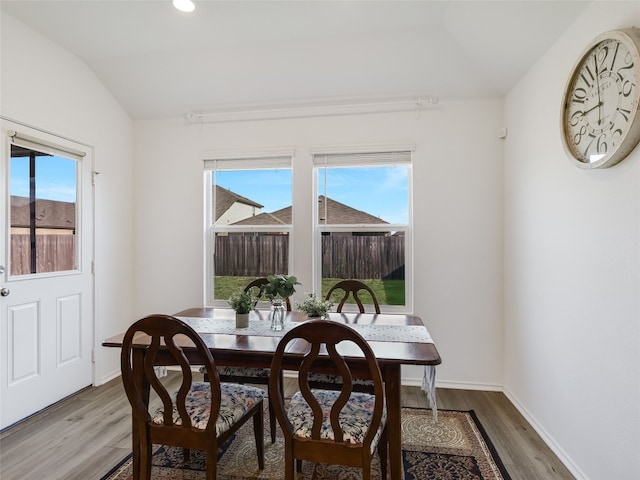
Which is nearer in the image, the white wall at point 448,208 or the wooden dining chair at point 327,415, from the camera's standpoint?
the wooden dining chair at point 327,415

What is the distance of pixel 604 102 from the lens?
1.64 m

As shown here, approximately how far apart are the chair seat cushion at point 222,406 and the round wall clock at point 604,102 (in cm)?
212

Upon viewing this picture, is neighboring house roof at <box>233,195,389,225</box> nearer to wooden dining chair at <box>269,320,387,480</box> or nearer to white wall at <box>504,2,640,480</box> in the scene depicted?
white wall at <box>504,2,640,480</box>

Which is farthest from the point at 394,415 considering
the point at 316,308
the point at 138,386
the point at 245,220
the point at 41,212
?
the point at 41,212

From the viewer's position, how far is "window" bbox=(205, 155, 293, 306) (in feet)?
11.0

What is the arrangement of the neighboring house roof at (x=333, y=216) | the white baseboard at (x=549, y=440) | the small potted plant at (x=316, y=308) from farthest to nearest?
the neighboring house roof at (x=333, y=216), the small potted plant at (x=316, y=308), the white baseboard at (x=549, y=440)

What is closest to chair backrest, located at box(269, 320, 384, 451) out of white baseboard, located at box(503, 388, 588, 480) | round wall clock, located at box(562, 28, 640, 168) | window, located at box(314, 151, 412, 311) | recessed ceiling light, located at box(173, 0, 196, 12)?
white baseboard, located at box(503, 388, 588, 480)

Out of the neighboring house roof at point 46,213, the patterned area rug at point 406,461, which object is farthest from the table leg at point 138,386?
the neighboring house roof at point 46,213

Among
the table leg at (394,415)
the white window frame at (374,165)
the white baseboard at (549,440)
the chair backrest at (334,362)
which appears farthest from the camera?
the white window frame at (374,165)

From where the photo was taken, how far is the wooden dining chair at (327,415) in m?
1.36

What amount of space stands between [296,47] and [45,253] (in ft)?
8.34

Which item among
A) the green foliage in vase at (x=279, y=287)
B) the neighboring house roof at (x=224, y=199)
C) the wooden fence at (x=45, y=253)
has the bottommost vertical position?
the green foliage in vase at (x=279, y=287)

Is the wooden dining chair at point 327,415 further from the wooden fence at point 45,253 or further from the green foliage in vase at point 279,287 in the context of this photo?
the wooden fence at point 45,253

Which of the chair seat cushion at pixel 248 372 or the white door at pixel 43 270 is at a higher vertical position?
the white door at pixel 43 270
